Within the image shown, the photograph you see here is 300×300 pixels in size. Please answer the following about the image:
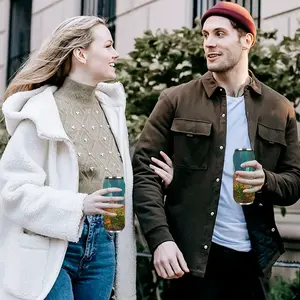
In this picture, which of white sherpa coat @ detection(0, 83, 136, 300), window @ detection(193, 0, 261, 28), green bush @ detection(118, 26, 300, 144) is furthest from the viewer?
window @ detection(193, 0, 261, 28)

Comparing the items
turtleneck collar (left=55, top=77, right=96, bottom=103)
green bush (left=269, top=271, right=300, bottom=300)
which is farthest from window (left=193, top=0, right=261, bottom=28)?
turtleneck collar (left=55, top=77, right=96, bottom=103)

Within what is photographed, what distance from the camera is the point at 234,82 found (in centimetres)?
396

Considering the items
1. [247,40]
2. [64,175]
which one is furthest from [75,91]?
[247,40]

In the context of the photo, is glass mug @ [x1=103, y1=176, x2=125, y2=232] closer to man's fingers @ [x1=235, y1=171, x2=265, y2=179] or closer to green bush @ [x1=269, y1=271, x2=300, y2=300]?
man's fingers @ [x1=235, y1=171, x2=265, y2=179]

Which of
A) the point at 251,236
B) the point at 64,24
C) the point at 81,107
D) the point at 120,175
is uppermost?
the point at 64,24

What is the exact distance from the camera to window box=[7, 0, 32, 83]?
1346 cm

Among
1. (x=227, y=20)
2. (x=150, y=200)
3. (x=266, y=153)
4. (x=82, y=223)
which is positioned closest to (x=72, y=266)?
(x=82, y=223)

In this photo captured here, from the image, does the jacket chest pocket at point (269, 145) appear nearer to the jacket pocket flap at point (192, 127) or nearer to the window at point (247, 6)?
the jacket pocket flap at point (192, 127)

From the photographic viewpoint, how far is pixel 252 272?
384cm

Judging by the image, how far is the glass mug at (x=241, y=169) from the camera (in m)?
3.52

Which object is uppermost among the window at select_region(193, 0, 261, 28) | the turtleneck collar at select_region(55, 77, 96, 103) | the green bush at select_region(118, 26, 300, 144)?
the window at select_region(193, 0, 261, 28)

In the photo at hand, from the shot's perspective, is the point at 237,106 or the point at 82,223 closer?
the point at 82,223

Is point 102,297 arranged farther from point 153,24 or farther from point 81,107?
point 153,24

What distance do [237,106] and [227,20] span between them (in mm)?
421
